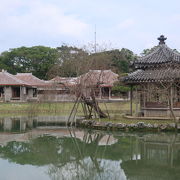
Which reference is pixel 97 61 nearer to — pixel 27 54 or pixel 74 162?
pixel 74 162

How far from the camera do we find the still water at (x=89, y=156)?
24.2 ft

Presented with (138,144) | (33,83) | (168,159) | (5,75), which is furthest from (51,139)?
(33,83)

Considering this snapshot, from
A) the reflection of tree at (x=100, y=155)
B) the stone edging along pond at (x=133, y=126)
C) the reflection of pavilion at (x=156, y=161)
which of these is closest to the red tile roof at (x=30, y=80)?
the stone edging along pond at (x=133, y=126)

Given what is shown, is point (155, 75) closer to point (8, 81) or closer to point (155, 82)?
point (155, 82)

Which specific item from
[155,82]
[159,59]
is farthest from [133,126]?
[159,59]

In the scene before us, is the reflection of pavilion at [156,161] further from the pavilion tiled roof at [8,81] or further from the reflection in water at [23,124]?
the pavilion tiled roof at [8,81]

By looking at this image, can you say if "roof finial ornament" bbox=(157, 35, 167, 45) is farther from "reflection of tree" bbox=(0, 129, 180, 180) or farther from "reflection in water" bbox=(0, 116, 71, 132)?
"reflection of tree" bbox=(0, 129, 180, 180)

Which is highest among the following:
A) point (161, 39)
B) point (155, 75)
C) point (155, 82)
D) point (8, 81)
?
point (161, 39)

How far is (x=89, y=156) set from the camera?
9.46 meters

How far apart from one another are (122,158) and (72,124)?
837 centimetres

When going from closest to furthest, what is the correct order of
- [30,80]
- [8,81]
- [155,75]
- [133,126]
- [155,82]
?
[133,126] < [155,82] < [155,75] < [8,81] < [30,80]

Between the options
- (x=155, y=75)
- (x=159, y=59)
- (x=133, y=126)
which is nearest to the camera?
(x=133, y=126)

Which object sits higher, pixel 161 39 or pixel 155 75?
pixel 161 39

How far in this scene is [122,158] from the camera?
913 centimetres
